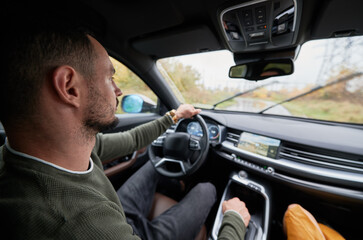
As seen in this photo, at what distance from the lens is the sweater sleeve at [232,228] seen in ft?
2.94

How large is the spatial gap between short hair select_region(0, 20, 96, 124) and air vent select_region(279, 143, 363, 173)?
1790 millimetres

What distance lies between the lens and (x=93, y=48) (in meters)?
0.75

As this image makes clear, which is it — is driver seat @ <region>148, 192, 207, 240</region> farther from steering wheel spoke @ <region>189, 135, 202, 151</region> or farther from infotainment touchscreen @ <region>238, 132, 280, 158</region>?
infotainment touchscreen @ <region>238, 132, 280, 158</region>

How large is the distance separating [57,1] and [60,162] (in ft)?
4.24

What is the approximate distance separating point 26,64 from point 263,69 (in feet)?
6.31

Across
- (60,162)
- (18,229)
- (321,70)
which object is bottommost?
(18,229)

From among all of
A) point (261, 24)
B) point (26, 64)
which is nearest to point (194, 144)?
point (261, 24)

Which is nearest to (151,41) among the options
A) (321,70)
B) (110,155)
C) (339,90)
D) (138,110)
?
(138,110)

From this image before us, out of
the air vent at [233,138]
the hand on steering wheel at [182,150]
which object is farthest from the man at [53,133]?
the air vent at [233,138]

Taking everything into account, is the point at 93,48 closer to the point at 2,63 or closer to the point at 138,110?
the point at 2,63

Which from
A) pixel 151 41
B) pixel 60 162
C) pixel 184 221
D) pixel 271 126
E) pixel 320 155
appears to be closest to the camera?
pixel 60 162

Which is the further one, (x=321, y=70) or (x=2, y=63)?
(x=321, y=70)

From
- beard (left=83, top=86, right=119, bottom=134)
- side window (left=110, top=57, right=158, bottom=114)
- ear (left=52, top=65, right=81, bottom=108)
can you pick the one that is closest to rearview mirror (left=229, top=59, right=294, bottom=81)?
side window (left=110, top=57, right=158, bottom=114)

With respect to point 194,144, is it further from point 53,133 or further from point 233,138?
point 53,133
